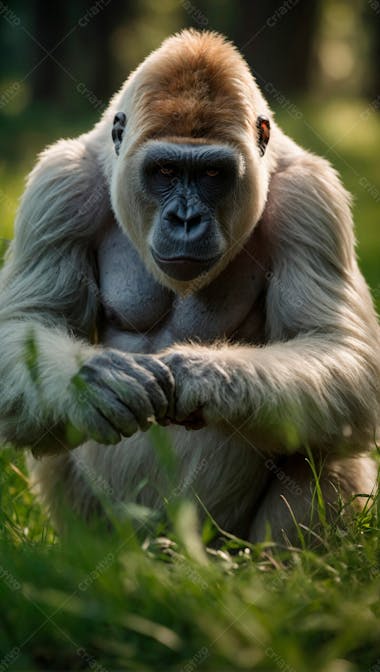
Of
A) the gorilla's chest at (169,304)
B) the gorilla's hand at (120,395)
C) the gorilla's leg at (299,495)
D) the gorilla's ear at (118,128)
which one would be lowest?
the gorilla's leg at (299,495)

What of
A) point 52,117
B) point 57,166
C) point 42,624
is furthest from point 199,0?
point 42,624

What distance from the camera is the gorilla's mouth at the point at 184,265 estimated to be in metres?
5.19

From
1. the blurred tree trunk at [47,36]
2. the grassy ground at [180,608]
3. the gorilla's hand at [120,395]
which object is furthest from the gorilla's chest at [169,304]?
the blurred tree trunk at [47,36]

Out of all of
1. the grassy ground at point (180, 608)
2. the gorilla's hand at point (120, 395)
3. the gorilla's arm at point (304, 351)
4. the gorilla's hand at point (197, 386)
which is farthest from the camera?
the gorilla's arm at point (304, 351)

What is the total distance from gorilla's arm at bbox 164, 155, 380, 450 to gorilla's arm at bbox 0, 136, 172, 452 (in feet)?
0.94

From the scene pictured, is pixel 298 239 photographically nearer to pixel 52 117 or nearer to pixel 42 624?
pixel 42 624

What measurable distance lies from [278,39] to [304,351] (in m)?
20.0

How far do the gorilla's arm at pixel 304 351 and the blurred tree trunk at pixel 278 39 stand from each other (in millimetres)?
17318

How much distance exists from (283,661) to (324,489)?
228 centimetres

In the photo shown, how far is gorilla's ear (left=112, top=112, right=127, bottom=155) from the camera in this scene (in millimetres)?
5598

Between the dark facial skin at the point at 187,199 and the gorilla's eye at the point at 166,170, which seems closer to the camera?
the dark facial skin at the point at 187,199

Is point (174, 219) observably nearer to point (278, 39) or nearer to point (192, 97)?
point (192, 97)

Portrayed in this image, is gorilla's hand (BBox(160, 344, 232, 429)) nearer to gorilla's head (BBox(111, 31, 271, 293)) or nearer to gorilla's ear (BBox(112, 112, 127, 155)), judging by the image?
gorilla's head (BBox(111, 31, 271, 293))

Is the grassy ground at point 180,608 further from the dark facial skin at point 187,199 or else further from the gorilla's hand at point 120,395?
the dark facial skin at point 187,199
